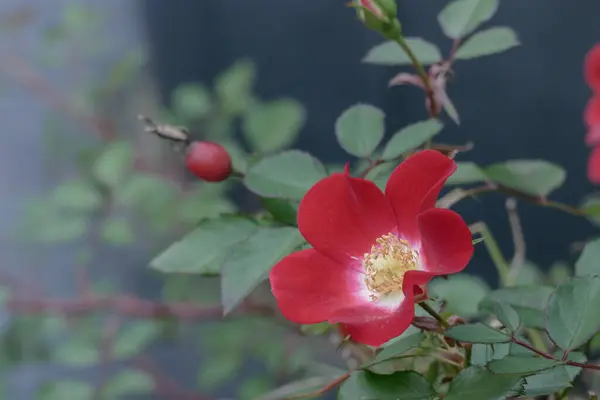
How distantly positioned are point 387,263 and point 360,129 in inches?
3.1

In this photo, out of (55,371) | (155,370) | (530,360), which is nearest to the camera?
(530,360)

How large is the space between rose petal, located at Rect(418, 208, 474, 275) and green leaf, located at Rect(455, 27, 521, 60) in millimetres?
155

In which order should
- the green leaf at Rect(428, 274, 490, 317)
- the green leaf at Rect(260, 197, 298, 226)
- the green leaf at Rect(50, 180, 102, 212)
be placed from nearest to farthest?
the green leaf at Rect(260, 197, 298, 226) < the green leaf at Rect(428, 274, 490, 317) < the green leaf at Rect(50, 180, 102, 212)

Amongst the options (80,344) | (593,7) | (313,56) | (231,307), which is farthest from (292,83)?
(231,307)

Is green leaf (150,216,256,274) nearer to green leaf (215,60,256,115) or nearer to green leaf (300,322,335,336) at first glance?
green leaf (300,322,335,336)

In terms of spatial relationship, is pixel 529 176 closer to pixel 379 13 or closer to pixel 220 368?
pixel 379 13

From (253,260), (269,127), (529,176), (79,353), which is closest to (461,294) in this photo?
(529,176)

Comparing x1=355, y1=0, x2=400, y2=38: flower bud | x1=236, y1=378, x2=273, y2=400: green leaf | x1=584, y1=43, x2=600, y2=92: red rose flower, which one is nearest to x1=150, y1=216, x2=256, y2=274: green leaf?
x1=355, y1=0, x2=400, y2=38: flower bud

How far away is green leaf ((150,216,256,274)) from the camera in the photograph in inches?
13.2

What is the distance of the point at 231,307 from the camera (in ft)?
0.95

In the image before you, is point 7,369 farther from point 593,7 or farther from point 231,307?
point 593,7

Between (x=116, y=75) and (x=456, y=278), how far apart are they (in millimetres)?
540

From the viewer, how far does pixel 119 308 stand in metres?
0.67

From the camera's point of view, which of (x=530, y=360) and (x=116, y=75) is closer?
(x=530, y=360)
